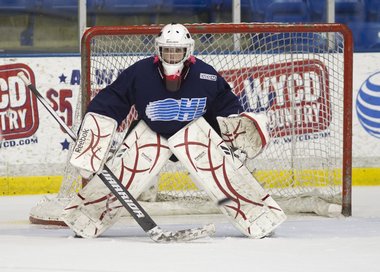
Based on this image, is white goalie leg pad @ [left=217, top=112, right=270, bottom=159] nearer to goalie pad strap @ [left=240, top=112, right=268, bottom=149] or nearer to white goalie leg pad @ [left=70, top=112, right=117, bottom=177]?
goalie pad strap @ [left=240, top=112, right=268, bottom=149]

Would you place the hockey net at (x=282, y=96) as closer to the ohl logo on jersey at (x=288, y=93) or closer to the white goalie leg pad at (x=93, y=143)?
the ohl logo on jersey at (x=288, y=93)

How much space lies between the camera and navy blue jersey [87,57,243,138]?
6410mm

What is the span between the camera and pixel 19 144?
28.9 ft

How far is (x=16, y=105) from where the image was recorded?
879 centimetres

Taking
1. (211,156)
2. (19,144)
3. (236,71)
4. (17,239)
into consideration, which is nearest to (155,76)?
(211,156)

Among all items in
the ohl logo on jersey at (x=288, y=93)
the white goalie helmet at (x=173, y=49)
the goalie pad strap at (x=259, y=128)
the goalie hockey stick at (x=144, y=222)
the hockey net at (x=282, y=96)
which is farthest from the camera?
the ohl logo on jersey at (x=288, y=93)

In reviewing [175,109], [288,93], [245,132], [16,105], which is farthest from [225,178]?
[16,105]

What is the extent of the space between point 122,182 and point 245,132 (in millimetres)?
592

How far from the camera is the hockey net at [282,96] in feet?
25.1

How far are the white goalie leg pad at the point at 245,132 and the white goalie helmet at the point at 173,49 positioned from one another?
0.34m

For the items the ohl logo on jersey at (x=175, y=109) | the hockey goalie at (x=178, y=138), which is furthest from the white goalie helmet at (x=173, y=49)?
the ohl logo on jersey at (x=175, y=109)

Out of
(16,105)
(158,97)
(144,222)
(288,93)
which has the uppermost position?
(158,97)

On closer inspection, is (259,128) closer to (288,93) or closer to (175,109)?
(175,109)

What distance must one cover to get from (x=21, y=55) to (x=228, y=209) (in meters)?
2.73
